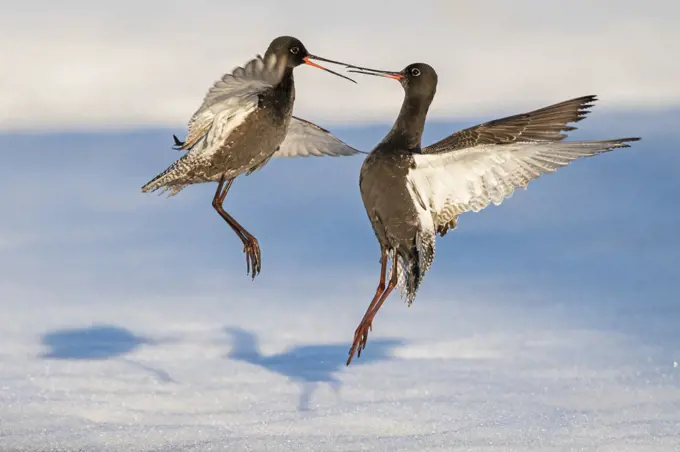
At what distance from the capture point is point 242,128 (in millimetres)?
9797

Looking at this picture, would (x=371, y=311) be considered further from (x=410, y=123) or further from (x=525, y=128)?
(x=525, y=128)

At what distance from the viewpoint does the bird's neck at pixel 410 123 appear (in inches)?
370

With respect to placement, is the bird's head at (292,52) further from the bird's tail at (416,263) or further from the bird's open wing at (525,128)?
the bird's tail at (416,263)

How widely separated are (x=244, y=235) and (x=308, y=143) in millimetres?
1225

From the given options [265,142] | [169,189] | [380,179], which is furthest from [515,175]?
[169,189]

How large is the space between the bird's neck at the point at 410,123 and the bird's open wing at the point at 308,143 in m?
1.40

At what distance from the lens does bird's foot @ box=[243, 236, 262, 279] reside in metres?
10.1

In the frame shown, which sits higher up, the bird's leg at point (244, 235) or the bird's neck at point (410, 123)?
the bird's neck at point (410, 123)

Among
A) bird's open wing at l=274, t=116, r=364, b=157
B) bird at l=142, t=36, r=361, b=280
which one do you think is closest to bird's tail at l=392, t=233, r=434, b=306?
bird at l=142, t=36, r=361, b=280

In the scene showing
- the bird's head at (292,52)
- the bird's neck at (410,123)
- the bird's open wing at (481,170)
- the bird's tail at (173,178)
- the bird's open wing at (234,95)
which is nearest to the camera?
the bird's open wing at (481,170)

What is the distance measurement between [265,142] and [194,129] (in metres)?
0.58

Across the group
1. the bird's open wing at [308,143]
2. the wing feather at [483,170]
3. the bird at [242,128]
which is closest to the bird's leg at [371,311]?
the wing feather at [483,170]

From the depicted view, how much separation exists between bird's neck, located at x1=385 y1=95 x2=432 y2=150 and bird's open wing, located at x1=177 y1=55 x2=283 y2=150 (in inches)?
40.1

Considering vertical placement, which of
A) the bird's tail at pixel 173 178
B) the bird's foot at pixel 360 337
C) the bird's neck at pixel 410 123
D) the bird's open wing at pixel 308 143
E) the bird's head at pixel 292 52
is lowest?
the bird's foot at pixel 360 337
